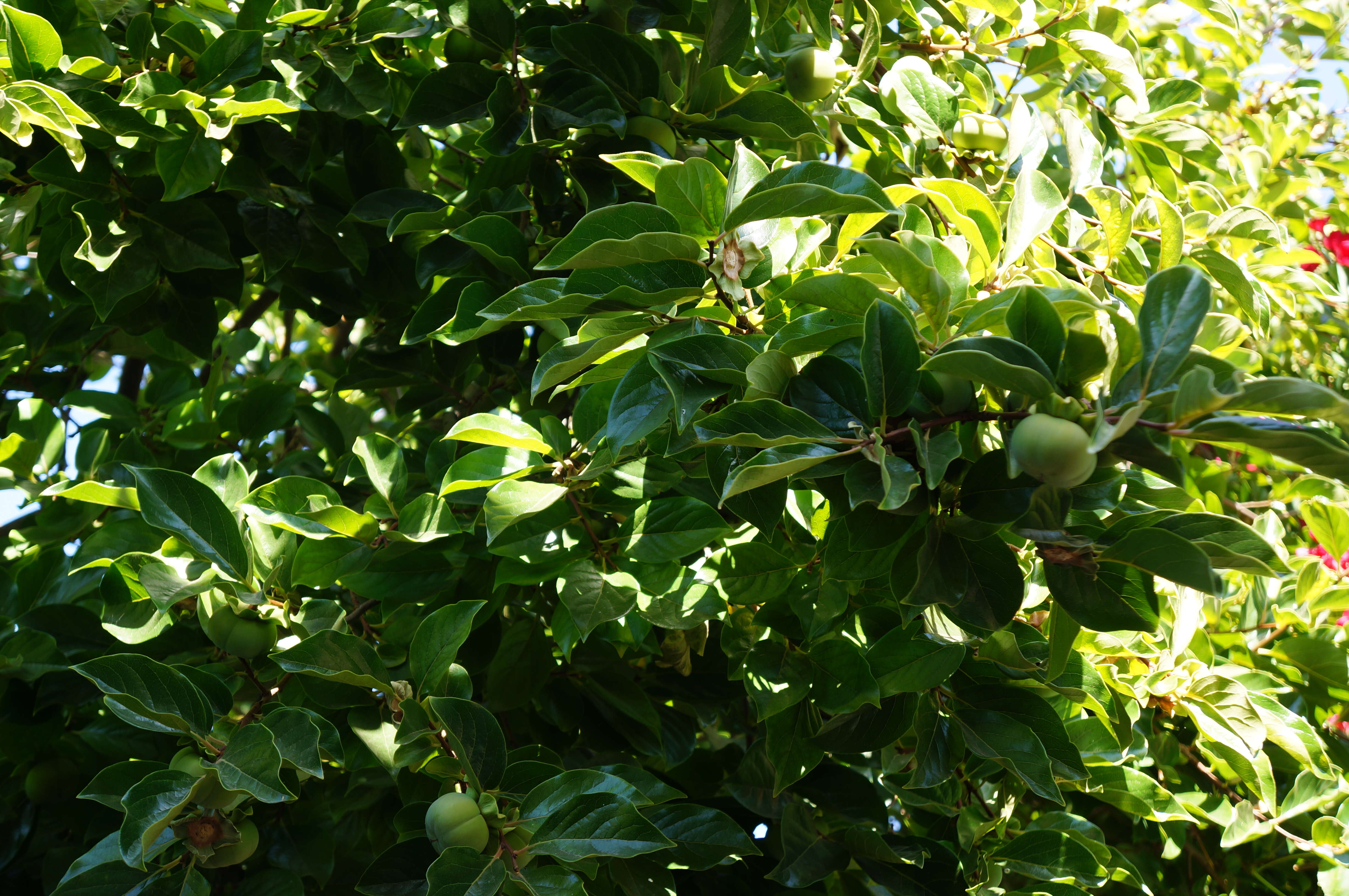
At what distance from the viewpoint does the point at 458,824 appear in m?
1.08

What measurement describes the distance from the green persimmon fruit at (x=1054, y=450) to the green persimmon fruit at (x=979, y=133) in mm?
920

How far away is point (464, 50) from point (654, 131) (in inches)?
15.9

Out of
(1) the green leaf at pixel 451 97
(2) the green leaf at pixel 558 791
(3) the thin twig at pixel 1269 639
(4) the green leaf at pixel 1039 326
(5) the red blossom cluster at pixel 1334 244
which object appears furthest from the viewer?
(5) the red blossom cluster at pixel 1334 244

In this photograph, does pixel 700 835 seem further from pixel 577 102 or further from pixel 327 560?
pixel 577 102

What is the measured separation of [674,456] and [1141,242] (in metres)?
1.10

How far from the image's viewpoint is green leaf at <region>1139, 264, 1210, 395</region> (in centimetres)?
71

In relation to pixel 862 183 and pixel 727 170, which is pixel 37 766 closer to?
pixel 727 170

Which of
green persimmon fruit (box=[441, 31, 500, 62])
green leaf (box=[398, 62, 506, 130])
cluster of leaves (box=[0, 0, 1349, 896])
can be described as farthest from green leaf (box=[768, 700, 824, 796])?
green persimmon fruit (box=[441, 31, 500, 62])

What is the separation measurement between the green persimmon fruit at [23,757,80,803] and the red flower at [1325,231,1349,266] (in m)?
3.75

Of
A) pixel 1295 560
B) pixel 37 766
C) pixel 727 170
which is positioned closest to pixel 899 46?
pixel 727 170

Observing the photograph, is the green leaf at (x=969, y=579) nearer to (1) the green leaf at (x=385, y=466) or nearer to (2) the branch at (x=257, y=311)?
(1) the green leaf at (x=385, y=466)

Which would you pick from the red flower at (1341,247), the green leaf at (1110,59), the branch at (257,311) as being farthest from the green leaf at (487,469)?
the red flower at (1341,247)

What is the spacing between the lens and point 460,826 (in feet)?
3.52

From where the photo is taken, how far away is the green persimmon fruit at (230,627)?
49.9 inches
